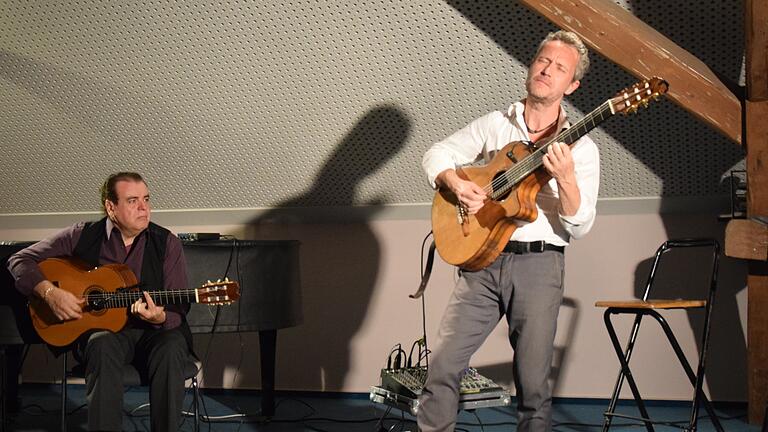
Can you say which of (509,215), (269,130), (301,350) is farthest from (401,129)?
(509,215)

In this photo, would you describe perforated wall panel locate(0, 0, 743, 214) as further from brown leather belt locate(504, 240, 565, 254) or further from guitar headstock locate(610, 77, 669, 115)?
brown leather belt locate(504, 240, 565, 254)

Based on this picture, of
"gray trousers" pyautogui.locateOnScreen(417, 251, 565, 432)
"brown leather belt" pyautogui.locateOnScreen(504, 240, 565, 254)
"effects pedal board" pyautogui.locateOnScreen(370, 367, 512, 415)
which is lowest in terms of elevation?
"effects pedal board" pyautogui.locateOnScreen(370, 367, 512, 415)

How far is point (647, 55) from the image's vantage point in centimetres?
335

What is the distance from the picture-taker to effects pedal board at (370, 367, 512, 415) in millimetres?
3328

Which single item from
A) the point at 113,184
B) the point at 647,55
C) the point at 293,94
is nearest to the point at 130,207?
the point at 113,184

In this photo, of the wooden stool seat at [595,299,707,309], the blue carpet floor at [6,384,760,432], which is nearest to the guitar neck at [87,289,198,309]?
the blue carpet floor at [6,384,760,432]

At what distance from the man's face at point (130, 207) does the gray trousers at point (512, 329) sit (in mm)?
1406

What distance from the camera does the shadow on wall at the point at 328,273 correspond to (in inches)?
191

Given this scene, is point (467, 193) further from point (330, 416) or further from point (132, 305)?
point (330, 416)

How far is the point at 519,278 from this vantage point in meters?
2.65

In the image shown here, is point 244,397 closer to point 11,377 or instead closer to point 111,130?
point 11,377

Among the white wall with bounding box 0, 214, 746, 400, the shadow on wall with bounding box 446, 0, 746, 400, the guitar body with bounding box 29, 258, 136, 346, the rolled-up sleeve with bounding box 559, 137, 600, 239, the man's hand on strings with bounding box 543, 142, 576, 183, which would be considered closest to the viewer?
the man's hand on strings with bounding box 543, 142, 576, 183

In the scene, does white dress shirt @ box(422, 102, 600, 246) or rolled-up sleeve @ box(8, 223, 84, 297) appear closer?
white dress shirt @ box(422, 102, 600, 246)

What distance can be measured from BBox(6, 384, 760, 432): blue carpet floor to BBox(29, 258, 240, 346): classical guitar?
37.0 inches
